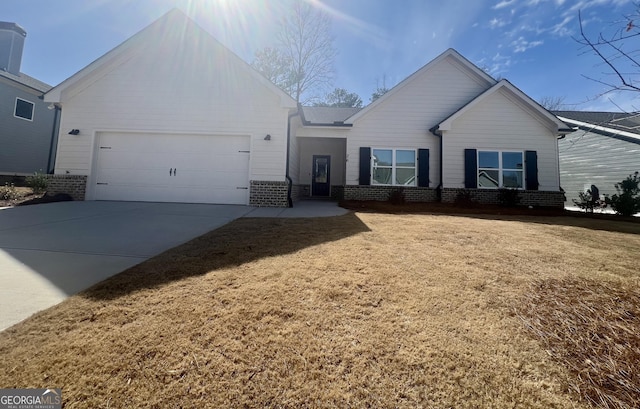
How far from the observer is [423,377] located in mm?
1290

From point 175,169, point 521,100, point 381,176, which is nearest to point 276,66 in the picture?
point 381,176

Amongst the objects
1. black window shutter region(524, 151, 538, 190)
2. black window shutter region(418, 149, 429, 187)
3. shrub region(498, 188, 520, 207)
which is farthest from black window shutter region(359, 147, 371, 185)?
black window shutter region(524, 151, 538, 190)

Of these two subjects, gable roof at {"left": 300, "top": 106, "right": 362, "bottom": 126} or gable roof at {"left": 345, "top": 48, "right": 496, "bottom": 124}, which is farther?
gable roof at {"left": 300, "top": 106, "right": 362, "bottom": 126}

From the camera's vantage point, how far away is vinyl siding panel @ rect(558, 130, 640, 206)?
1041cm

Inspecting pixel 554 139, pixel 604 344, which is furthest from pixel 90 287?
pixel 554 139

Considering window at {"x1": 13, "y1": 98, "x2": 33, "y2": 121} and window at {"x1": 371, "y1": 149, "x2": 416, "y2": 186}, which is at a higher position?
window at {"x1": 13, "y1": 98, "x2": 33, "y2": 121}

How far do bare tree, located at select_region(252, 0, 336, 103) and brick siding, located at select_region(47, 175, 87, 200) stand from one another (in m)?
14.1

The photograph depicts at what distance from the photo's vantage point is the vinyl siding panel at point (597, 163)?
10406 millimetres

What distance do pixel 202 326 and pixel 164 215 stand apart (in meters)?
5.08

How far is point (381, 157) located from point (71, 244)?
31.8ft

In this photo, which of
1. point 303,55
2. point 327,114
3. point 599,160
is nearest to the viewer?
point 599,160

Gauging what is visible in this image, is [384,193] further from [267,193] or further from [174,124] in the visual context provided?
[174,124]

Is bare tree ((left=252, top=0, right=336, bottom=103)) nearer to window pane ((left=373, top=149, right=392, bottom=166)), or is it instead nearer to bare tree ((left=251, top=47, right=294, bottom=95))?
bare tree ((left=251, top=47, right=294, bottom=95))

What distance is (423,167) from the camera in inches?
400
